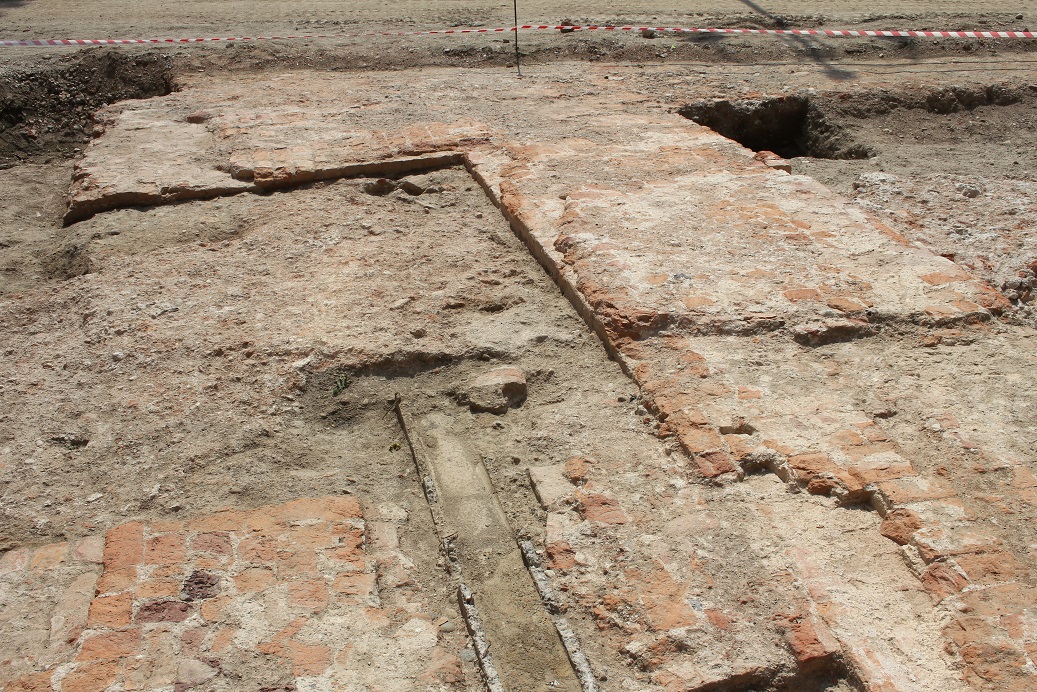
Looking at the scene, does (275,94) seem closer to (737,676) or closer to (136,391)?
(136,391)

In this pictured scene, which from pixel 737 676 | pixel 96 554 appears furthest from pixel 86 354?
pixel 737 676

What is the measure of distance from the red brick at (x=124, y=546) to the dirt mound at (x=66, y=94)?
466 cm

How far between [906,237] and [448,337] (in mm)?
2415

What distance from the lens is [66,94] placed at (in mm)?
7250

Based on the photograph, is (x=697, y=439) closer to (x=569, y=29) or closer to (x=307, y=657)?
(x=307, y=657)

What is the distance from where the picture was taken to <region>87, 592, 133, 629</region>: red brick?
2.61 m

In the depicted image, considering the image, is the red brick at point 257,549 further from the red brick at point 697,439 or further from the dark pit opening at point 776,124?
the dark pit opening at point 776,124

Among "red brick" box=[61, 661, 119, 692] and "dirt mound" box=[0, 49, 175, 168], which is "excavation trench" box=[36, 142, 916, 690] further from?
"dirt mound" box=[0, 49, 175, 168]

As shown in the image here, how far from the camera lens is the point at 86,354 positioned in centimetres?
387

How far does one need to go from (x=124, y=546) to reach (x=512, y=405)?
1.43 metres

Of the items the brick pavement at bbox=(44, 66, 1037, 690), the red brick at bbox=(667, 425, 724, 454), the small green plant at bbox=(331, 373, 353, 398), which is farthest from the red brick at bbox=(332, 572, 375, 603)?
the red brick at bbox=(667, 425, 724, 454)

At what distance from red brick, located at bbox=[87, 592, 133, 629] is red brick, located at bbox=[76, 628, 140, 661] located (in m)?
0.04

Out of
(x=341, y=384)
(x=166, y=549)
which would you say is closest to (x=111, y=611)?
(x=166, y=549)

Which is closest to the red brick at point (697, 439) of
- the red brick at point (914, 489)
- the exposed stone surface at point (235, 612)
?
the red brick at point (914, 489)
